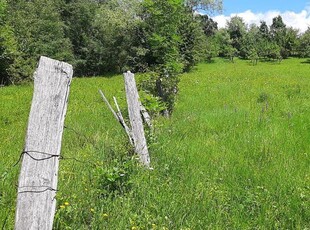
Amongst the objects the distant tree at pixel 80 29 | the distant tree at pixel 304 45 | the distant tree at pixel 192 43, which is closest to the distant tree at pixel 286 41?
the distant tree at pixel 304 45

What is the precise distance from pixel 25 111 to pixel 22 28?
16.3 metres

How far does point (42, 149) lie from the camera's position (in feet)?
8.39

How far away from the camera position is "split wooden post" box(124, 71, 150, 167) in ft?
17.0

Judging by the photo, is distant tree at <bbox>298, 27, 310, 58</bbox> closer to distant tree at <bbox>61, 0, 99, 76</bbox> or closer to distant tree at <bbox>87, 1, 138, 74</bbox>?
distant tree at <bbox>87, 1, 138, 74</bbox>

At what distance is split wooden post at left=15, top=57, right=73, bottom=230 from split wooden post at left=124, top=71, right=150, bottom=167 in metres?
2.53

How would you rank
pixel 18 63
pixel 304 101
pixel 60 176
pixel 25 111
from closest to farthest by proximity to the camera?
pixel 60 176
pixel 304 101
pixel 25 111
pixel 18 63

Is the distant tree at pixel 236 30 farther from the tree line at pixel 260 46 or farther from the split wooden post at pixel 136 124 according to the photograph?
the split wooden post at pixel 136 124

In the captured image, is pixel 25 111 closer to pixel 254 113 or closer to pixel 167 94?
pixel 167 94

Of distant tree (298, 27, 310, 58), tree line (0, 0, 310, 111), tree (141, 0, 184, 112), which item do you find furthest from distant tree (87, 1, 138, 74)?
distant tree (298, 27, 310, 58)

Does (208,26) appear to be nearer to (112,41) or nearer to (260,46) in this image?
(260,46)

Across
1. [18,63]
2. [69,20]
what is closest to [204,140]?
[18,63]

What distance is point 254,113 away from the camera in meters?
9.66

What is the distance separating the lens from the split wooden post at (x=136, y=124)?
5180mm

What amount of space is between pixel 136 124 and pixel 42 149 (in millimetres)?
2830
